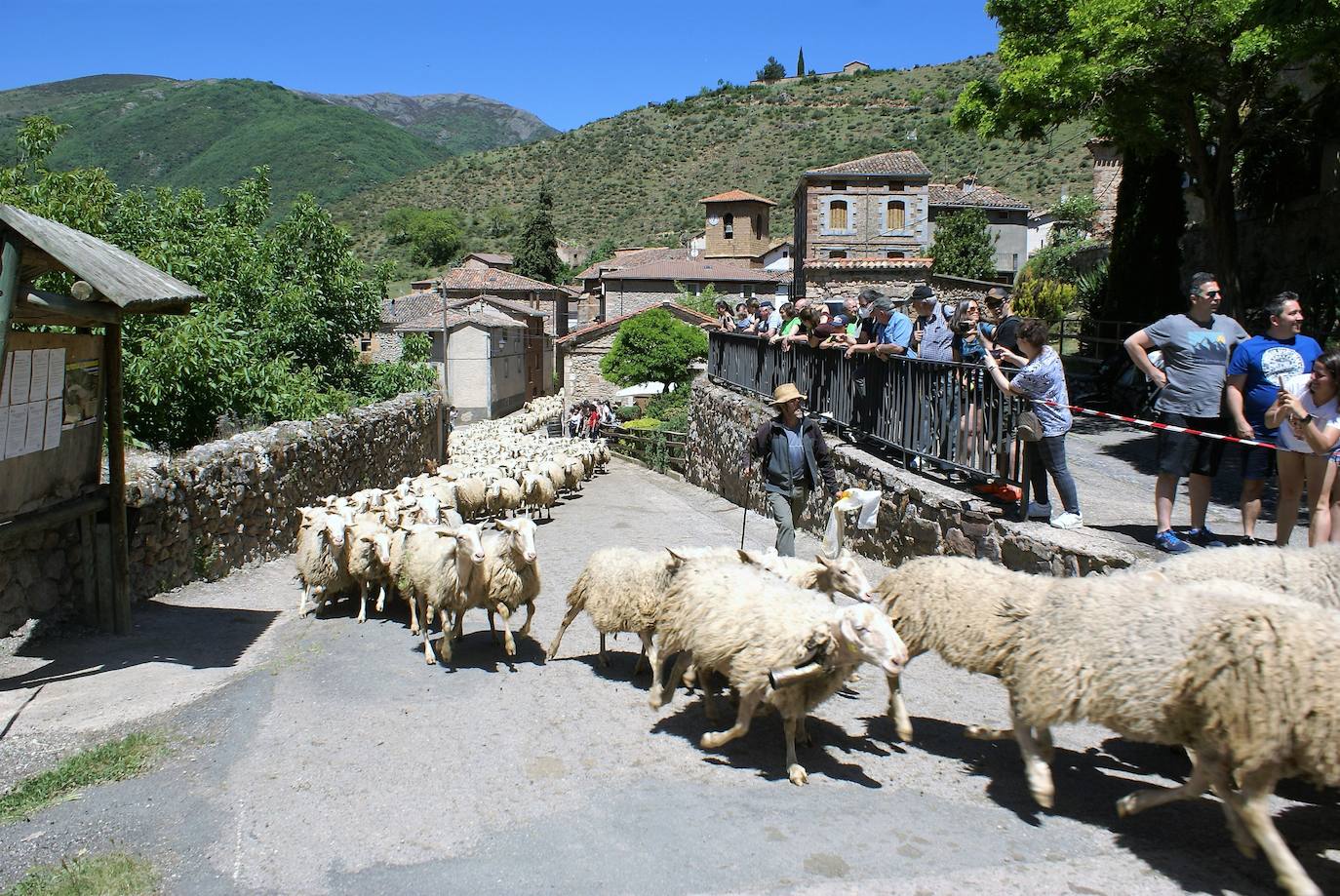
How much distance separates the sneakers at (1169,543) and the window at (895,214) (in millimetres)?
44688

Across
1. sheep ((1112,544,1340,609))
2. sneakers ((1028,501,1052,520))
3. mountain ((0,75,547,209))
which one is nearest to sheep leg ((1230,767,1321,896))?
sheep ((1112,544,1340,609))

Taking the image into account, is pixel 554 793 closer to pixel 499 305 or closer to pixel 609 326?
pixel 609 326

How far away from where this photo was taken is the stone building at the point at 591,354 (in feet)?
152

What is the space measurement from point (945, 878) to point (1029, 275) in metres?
33.4

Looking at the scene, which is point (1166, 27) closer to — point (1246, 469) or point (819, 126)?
point (1246, 469)

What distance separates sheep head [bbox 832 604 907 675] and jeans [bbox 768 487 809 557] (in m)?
3.70

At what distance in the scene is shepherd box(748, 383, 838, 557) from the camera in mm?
8664

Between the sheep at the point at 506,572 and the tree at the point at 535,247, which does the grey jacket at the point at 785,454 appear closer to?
the sheep at the point at 506,572

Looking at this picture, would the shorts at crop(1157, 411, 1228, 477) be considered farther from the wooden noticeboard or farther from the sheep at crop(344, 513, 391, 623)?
the wooden noticeboard

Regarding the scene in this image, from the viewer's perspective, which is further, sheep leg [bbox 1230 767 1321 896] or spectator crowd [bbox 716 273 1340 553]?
spectator crowd [bbox 716 273 1340 553]

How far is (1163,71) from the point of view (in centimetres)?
1498

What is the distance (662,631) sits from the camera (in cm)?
612

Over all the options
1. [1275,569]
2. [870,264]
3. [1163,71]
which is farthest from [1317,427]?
[870,264]

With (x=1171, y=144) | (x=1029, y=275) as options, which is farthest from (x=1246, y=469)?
(x=1029, y=275)
